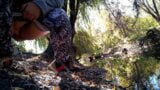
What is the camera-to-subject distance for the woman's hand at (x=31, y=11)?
8.89 ft

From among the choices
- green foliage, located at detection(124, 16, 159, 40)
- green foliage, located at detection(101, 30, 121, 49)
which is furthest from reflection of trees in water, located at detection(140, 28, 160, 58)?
green foliage, located at detection(124, 16, 159, 40)

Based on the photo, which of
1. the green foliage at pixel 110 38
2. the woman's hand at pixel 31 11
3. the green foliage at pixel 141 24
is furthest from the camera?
the green foliage at pixel 141 24

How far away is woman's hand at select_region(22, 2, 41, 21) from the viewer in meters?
2.71

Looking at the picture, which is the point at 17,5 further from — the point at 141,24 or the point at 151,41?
the point at 141,24

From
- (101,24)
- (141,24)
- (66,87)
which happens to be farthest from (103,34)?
(66,87)

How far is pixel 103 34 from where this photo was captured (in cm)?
1744

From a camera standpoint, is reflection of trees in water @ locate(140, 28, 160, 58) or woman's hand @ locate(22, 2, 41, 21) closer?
woman's hand @ locate(22, 2, 41, 21)

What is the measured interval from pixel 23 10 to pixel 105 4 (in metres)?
9.09

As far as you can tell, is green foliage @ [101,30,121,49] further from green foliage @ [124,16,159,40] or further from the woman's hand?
the woman's hand

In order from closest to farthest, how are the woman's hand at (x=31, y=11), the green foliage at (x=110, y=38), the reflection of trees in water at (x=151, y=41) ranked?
the woman's hand at (x=31, y=11) < the reflection of trees in water at (x=151, y=41) < the green foliage at (x=110, y=38)

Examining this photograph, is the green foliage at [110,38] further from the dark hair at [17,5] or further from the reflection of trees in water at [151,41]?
the dark hair at [17,5]

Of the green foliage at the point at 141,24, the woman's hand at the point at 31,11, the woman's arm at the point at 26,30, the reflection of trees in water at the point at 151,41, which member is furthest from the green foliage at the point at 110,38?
the woman's hand at the point at 31,11

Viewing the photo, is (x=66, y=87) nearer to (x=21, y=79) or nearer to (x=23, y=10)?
(x=21, y=79)

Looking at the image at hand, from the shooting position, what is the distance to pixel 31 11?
2.74 metres
